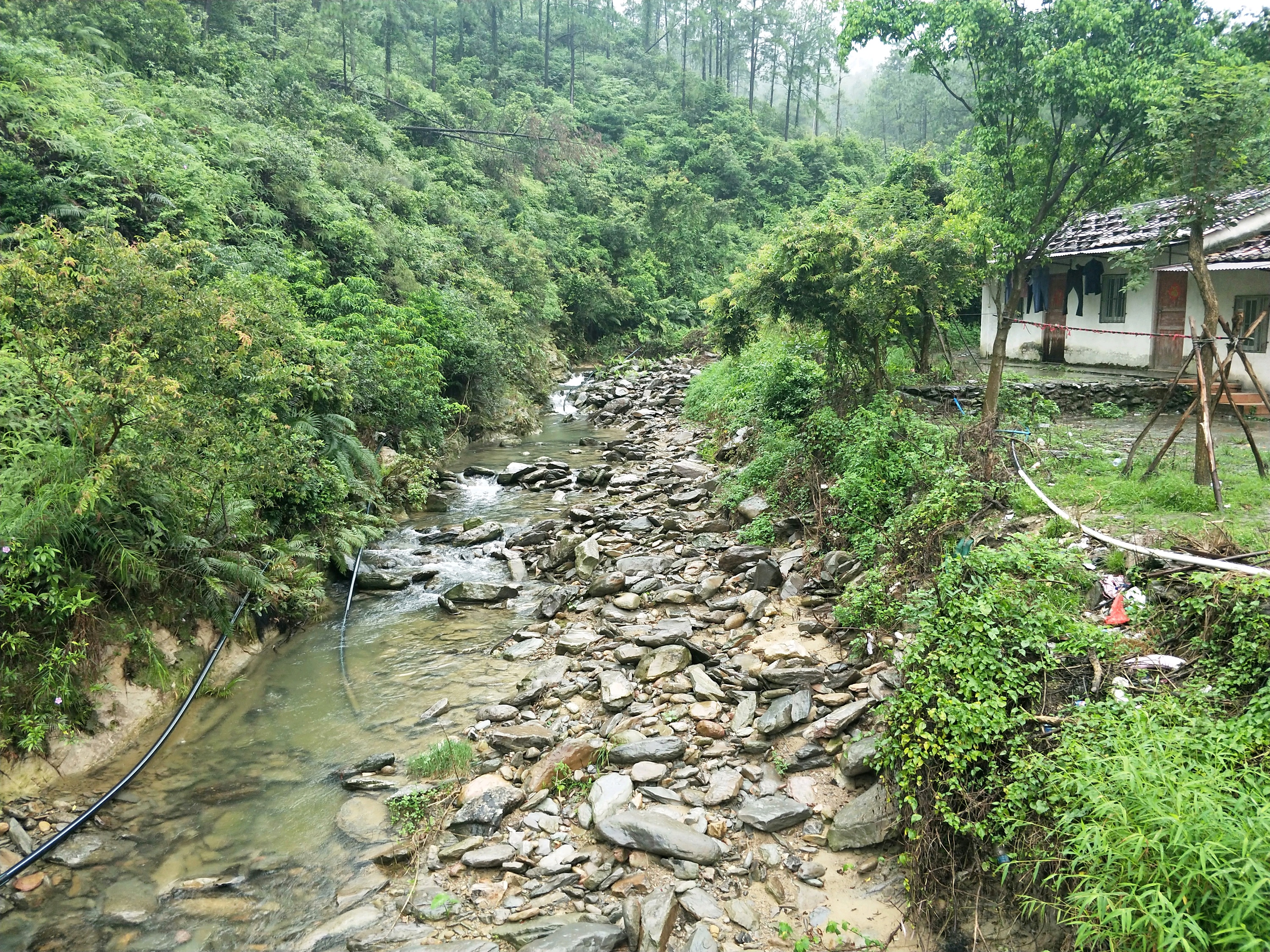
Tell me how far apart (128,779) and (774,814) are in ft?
18.1

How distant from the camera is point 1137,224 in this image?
347 inches

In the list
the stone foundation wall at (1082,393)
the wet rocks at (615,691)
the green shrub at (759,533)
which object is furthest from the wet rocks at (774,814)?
the stone foundation wall at (1082,393)

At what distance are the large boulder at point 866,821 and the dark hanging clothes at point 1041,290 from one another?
17423 millimetres

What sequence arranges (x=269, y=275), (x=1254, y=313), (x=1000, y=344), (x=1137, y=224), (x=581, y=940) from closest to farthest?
(x=581, y=940) < (x=1137, y=224) < (x=1000, y=344) < (x=1254, y=313) < (x=269, y=275)

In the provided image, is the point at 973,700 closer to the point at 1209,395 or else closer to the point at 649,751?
the point at 649,751

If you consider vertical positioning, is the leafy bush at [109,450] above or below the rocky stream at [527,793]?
above

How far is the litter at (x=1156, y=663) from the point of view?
481cm

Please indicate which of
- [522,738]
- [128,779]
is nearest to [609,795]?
[522,738]

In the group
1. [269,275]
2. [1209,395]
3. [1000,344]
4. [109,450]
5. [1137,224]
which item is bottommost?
[109,450]

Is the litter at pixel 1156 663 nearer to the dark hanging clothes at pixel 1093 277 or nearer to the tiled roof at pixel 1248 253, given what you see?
the tiled roof at pixel 1248 253

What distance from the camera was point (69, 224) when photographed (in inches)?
497

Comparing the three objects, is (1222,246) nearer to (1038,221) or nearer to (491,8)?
(1038,221)

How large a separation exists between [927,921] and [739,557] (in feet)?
18.6

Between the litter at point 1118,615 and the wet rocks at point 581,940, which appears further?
the litter at point 1118,615
